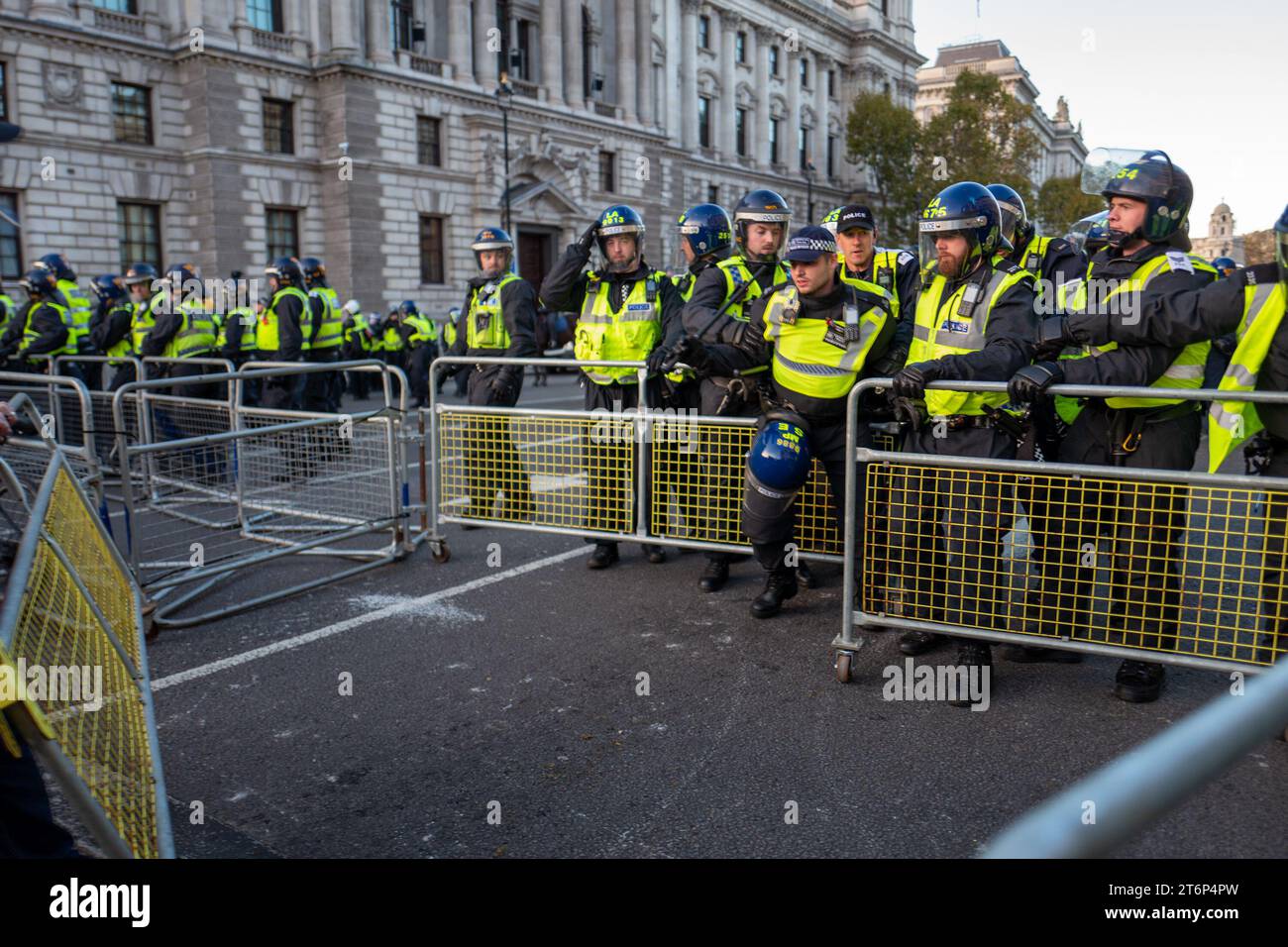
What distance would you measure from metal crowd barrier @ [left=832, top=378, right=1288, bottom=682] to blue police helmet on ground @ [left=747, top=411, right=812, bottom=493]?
0.38 metres

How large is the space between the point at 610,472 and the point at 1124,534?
10.2 ft

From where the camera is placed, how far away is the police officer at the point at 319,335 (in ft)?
35.8

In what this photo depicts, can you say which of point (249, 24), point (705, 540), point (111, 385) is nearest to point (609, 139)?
point (249, 24)

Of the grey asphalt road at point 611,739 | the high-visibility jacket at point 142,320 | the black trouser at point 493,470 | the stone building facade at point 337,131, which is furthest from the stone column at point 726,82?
the grey asphalt road at point 611,739

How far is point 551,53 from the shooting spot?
3997 centimetres

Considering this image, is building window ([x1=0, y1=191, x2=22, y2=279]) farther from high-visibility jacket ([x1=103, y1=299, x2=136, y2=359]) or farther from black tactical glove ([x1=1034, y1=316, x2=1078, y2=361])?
black tactical glove ([x1=1034, y1=316, x2=1078, y2=361])

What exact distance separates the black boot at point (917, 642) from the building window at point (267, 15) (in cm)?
3209

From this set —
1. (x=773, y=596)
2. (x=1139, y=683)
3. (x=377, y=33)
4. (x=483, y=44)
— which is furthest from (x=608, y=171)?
(x=1139, y=683)

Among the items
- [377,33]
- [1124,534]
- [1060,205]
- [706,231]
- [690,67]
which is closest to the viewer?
[1124,534]

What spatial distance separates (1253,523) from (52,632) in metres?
4.31

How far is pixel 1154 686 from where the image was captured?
168 inches

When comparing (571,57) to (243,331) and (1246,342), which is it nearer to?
(243,331)

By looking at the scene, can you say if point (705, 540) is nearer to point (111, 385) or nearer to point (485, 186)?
point (111, 385)

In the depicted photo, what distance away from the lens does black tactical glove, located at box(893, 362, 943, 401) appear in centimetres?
432
